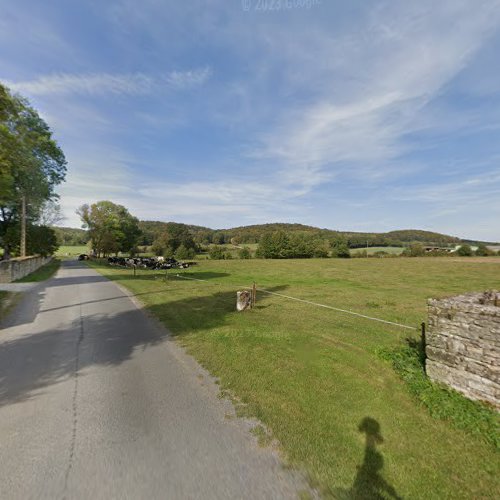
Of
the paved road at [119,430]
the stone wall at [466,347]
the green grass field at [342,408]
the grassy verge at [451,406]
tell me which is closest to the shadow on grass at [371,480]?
the green grass field at [342,408]

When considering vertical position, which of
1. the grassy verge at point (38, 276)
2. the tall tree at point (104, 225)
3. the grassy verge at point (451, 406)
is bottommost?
the grassy verge at point (38, 276)

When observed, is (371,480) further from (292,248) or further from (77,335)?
(292,248)

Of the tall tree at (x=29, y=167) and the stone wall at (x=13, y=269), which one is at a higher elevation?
the tall tree at (x=29, y=167)

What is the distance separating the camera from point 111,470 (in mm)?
3248

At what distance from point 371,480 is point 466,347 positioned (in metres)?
3.07

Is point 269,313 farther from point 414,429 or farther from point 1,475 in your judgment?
point 1,475

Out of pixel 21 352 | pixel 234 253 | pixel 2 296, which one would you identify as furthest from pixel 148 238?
pixel 21 352

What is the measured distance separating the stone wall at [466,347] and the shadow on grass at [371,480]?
7.11ft

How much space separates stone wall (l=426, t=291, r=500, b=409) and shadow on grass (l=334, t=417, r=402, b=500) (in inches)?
85.3

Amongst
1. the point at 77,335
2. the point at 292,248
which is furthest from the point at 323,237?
the point at 77,335

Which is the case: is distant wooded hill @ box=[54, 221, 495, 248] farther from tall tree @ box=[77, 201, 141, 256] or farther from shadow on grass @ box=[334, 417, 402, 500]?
shadow on grass @ box=[334, 417, 402, 500]

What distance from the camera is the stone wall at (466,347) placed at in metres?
4.46

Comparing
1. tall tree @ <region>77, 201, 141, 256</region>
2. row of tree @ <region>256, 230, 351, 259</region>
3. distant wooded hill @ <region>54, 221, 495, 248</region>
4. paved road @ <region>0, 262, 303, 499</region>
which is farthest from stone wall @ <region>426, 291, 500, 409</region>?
distant wooded hill @ <region>54, 221, 495, 248</region>

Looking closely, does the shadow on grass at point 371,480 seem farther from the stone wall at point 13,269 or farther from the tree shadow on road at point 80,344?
the stone wall at point 13,269
